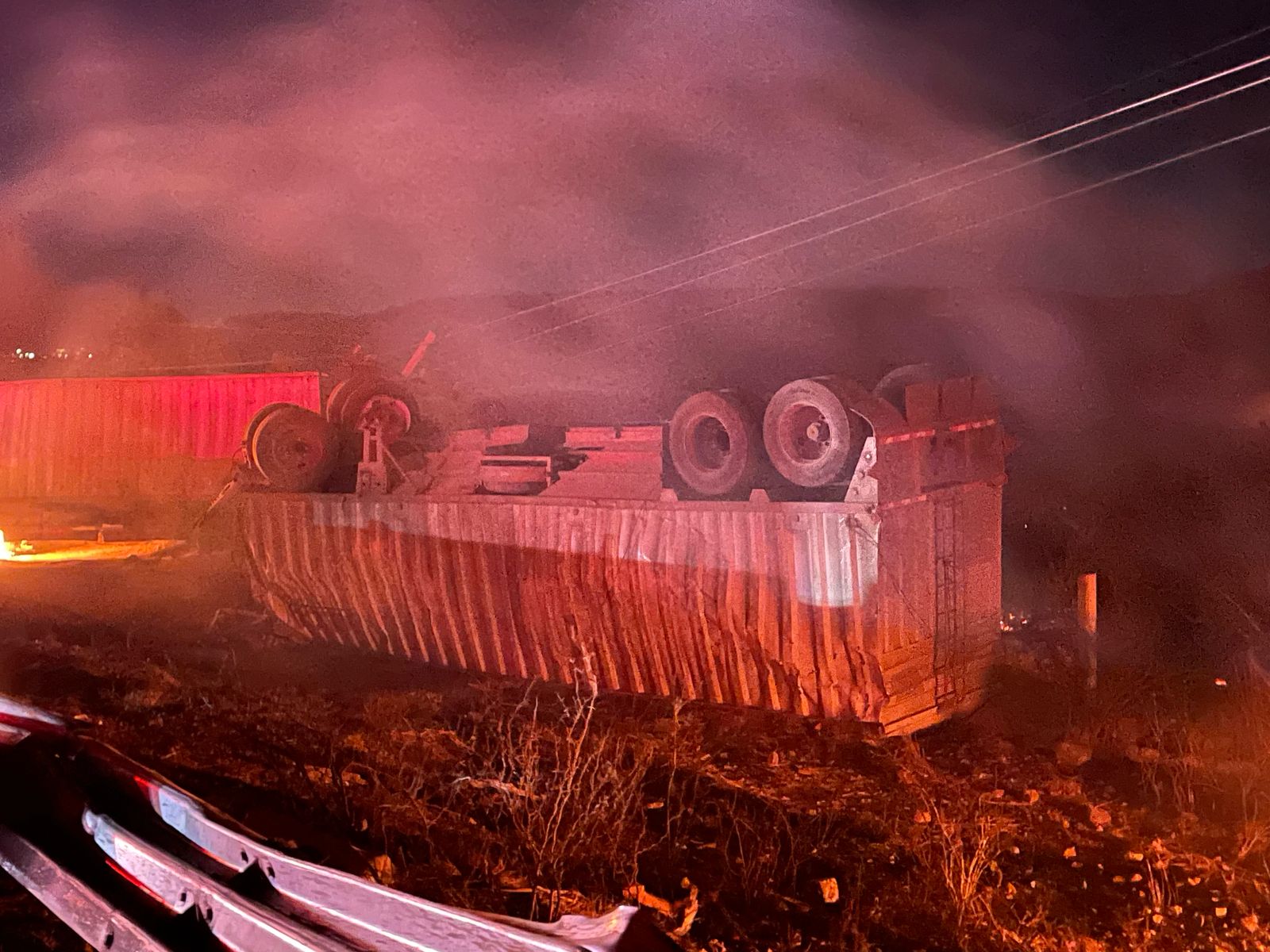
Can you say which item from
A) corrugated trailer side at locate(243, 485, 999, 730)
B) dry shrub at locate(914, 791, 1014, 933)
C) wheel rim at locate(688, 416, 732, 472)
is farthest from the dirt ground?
wheel rim at locate(688, 416, 732, 472)

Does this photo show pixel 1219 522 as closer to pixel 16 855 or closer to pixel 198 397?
pixel 16 855

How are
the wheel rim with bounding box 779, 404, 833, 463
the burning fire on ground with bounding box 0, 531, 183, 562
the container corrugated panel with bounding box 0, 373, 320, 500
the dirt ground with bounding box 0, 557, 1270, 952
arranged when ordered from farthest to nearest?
the container corrugated panel with bounding box 0, 373, 320, 500, the burning fire on ground with bounding box 0, 531, 183, 562, the wheel rim with bounding box 779, 404, 833, 463, the dirt ground with bounding box 0, 557, 1270, 952

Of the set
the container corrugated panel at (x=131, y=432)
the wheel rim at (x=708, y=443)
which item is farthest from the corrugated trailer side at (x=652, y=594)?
the container corrugated panel at (x=131, y=432)

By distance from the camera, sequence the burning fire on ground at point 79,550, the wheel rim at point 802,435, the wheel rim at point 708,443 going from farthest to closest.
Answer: the burning fire on ground at point 79,550, the wheel rim at point 708,443, the wheel rim at point 802,435

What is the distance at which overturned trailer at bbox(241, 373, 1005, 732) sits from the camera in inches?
259

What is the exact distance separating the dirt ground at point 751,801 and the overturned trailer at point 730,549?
1.26 ft

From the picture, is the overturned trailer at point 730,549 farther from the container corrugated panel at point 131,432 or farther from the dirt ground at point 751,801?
the container corrugated panel at point 131,432

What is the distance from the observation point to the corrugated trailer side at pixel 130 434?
23891 mm

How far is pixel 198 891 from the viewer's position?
3150mm

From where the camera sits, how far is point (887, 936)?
4.31 m

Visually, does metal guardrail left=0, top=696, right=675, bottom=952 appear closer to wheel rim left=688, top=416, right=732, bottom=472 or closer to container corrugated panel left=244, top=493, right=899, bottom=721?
container corrugated panel left=244, top=493, right=899, bottom=721

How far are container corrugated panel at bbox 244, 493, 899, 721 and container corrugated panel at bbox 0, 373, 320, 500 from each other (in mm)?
14130

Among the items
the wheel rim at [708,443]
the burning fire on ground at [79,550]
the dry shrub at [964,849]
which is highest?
the wheel rim at [708,443]

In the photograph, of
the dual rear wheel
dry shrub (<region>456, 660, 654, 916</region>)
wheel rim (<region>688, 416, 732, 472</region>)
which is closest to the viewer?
dry shrub (<region>456, 660, 654, 916</region>)
